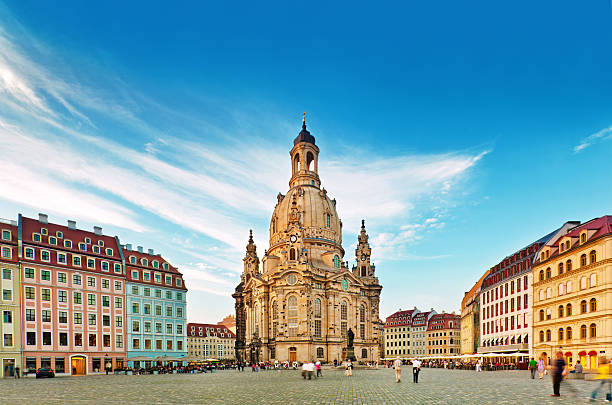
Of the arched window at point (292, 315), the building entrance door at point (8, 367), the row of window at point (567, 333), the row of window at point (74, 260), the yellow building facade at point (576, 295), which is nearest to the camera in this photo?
the yellow building facade at point (576, 295)

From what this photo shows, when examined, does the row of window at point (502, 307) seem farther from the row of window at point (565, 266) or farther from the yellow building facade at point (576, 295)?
the row of window at point (565, 266)

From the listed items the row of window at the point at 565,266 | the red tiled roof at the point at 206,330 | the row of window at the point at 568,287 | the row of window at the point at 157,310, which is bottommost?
the red tiled roof at the point at 206,330

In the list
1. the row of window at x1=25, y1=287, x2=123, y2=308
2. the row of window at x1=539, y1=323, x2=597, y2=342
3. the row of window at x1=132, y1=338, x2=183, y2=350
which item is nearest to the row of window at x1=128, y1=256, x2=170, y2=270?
the row of window at x1=25, y1=287, x2=123, y2=308

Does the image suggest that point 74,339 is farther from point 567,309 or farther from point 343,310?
point 567,309

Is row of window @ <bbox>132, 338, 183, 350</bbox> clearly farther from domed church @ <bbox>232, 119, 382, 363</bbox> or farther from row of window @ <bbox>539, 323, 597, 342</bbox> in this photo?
row of window @ <bbox>539, 323, 597, 342</bbox>

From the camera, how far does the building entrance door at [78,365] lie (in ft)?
217

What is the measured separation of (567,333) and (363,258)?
68351 mm

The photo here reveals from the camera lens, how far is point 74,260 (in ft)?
227

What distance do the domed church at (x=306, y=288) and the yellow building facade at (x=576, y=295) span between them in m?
48.0

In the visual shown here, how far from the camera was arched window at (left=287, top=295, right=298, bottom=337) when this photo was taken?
103 m

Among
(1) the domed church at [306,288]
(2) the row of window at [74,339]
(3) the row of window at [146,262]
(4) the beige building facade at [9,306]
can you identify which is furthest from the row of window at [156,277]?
(1) the domed church at [306,288]

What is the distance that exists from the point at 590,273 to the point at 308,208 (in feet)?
232

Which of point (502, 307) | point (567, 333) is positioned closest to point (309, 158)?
point (502, 307)

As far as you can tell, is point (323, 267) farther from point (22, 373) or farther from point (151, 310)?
point (22, 373)
